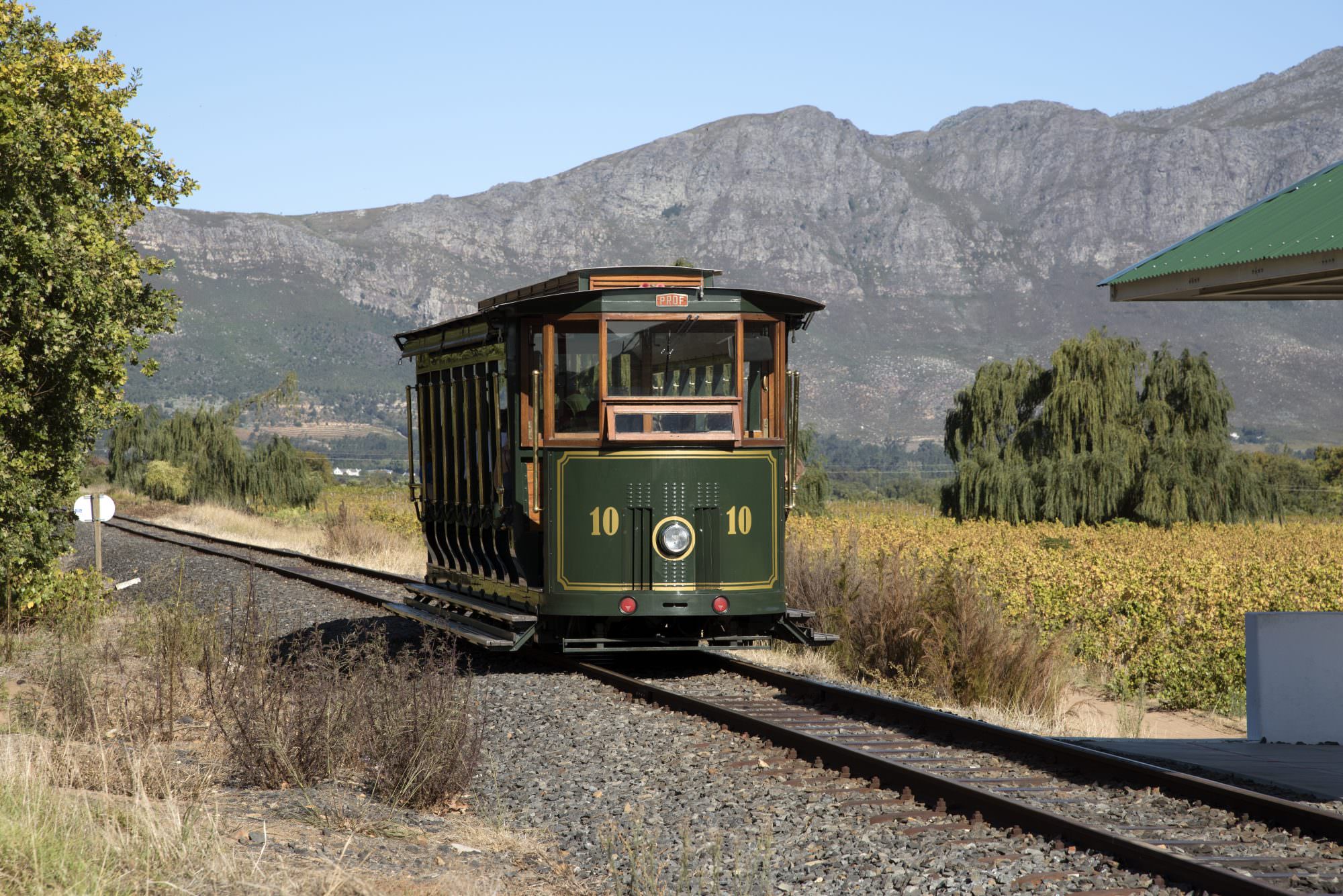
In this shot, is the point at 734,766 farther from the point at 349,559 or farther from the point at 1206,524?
the point at 1206,524

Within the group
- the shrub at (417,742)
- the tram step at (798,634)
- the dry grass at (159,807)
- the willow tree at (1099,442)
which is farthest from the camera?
the willow tree at (1099,442)

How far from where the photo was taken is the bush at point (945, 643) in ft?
41.4

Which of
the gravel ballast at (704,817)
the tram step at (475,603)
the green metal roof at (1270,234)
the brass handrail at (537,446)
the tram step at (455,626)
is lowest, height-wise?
the gravel ballast at (704,817)

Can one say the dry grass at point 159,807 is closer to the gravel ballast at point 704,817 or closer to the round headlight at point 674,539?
the gravel ballast at point 704,817

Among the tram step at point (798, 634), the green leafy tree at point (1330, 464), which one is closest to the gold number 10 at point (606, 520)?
the tram step at point (798, 634)

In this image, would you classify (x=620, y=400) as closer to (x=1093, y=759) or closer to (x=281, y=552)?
(x=1093, y=759)

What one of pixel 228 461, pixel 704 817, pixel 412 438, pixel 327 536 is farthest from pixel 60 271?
pixel 228 461

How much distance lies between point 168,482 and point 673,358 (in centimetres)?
4740

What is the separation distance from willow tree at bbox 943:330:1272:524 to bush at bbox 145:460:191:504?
96.2 feet

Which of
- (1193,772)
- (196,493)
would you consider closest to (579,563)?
(1193,772)

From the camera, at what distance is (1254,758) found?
31.0 feet

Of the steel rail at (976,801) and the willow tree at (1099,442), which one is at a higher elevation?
the willow tree at (1099,442)

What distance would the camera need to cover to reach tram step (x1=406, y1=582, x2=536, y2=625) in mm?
12555

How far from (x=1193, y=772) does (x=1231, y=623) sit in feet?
25.2
